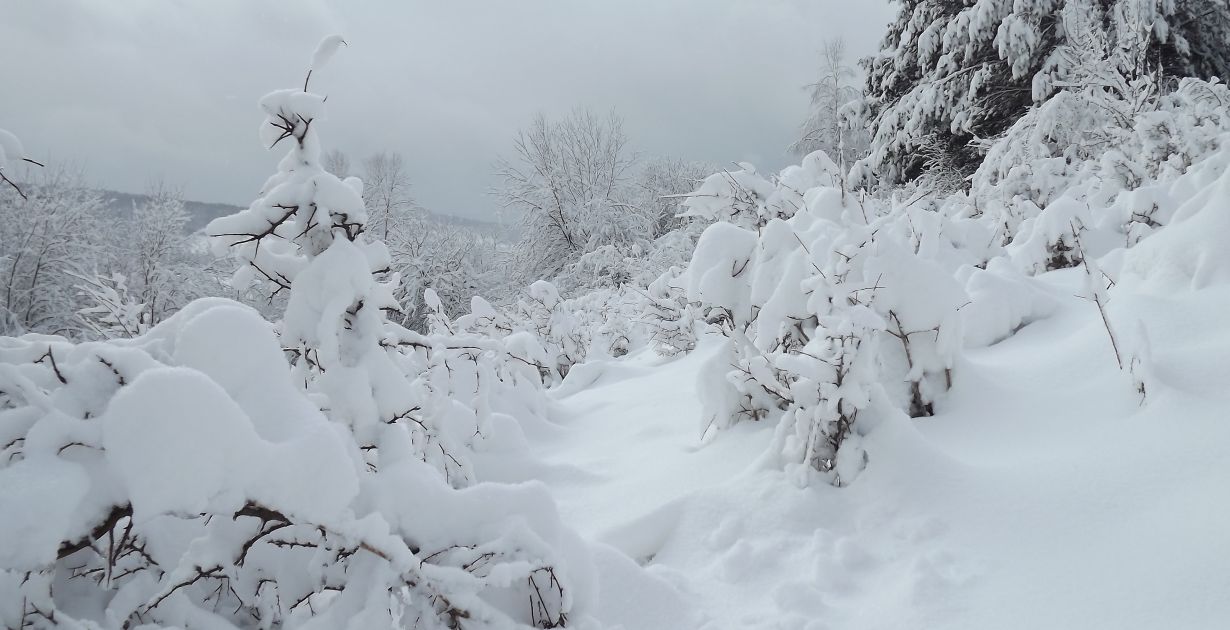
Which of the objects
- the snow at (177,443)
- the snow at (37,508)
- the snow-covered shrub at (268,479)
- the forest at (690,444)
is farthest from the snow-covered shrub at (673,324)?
the snow at (37,508)

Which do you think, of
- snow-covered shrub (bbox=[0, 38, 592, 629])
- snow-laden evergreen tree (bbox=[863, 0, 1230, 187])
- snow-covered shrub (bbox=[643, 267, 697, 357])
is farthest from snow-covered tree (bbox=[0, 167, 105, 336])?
snow-laden evergreen tree (bbox=[863, 0, 1230, 187])

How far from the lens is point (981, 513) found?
6.33 ft

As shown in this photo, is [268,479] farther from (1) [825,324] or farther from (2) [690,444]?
(2) [690,444]

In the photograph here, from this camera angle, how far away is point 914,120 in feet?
42.2

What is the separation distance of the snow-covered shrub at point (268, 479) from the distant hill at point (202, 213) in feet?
62.3

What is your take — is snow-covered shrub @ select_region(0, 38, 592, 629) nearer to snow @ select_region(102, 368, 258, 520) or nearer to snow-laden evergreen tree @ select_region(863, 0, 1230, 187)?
snow @ select_region(102, 368, 258, 520)

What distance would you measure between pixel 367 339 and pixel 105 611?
29.8 inches

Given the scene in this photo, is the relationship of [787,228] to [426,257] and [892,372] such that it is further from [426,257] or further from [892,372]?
[426,257]

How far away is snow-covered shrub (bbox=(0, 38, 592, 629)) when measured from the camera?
1042 mm

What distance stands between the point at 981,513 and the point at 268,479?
6.52 ft

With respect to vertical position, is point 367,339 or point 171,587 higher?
point 367,339

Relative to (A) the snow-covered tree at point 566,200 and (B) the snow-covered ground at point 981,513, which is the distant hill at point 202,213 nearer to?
(A) the snow-covered tree at point 566,200

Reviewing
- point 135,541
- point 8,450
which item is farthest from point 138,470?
point 135,541

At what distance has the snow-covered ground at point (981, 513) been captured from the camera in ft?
5.20
